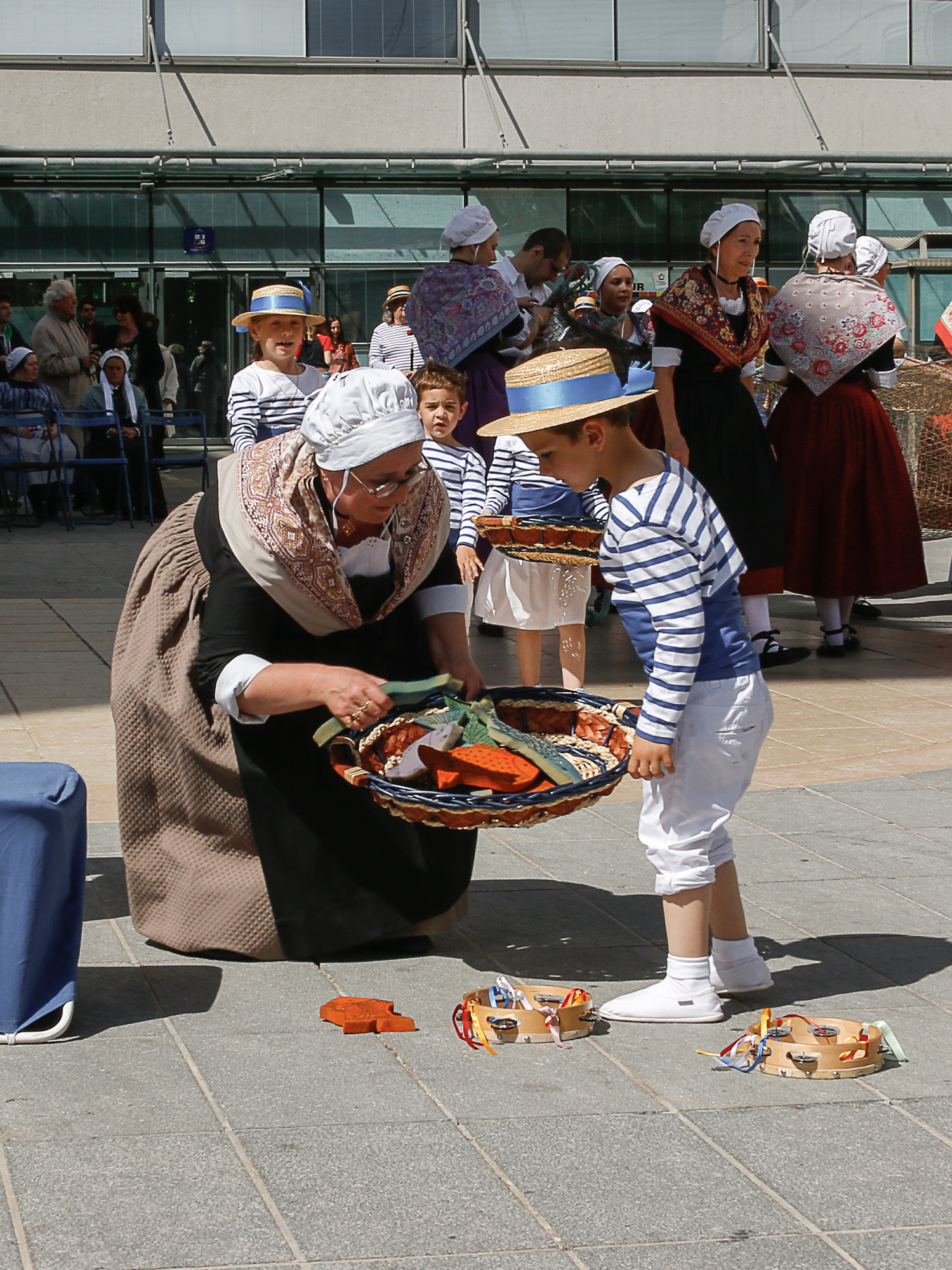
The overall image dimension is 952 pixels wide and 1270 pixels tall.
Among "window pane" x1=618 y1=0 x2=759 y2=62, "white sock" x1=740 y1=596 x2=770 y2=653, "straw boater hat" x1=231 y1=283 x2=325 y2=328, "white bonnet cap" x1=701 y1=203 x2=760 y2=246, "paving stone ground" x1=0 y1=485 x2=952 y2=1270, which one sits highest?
"window pane" x1=618 y1=0 x2=759 y2=62

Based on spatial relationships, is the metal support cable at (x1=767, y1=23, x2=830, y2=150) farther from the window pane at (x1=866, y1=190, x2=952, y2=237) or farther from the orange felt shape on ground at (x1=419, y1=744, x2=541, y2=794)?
the orange felt shape on ground at (x1=419, y1=744, x2=541, y2=794)

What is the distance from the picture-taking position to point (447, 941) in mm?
4246

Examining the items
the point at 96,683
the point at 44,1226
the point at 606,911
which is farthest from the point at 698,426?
the point at 44,1226

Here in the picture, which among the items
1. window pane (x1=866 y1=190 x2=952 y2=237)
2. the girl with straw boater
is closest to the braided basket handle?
the girl with straw boater

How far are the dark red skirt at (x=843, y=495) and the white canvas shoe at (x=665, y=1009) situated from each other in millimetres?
5144

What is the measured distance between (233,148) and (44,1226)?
21.1 meters

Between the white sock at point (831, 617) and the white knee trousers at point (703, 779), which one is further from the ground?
the white knee trousers at point (703, 779)

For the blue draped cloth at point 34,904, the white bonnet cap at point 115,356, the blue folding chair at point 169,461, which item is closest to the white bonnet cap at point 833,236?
the blue draped cloth at point 34,904

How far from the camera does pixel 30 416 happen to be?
14.6m

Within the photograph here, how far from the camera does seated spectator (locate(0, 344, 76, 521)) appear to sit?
14.5 metres

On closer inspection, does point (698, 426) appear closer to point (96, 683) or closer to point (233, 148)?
point (96, 683)

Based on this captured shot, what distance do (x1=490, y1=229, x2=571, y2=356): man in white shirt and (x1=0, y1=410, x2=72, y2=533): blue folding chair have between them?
20.7 ft

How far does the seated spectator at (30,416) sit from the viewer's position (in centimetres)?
1452

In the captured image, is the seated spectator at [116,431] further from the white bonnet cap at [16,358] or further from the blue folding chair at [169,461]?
the white bonnet cap at [16,358]
